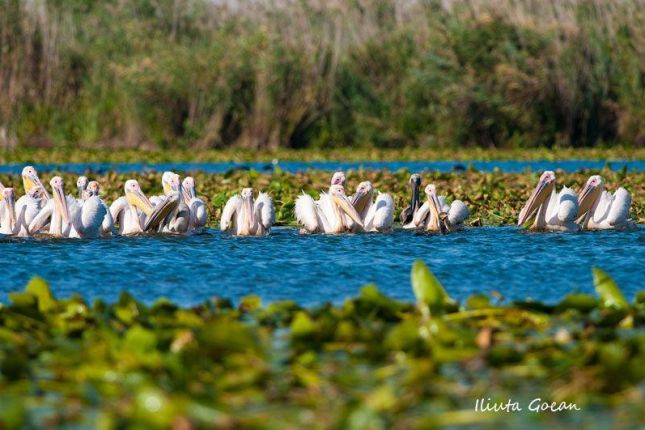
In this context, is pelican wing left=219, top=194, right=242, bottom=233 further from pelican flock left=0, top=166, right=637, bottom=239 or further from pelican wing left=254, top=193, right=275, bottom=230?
pelican wing left=254, top=193, right=275, bottom=230

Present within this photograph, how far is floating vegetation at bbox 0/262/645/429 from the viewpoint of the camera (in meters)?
5.35

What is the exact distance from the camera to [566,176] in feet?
61.2

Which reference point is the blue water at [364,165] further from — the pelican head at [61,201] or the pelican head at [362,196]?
the pelican head at [61,201]

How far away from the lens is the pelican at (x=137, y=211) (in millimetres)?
13570

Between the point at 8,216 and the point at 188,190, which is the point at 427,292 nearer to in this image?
the point at 8,216

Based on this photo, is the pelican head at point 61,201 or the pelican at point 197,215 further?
the pelican at point 197,215

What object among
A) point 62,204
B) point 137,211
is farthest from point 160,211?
point 62,204

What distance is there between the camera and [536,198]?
549 inches

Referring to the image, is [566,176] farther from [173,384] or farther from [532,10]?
[173,384]

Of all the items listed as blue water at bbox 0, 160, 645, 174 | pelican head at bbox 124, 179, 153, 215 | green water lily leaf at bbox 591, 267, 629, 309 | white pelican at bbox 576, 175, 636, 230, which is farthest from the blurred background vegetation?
green water lily leaf at bbox 591, 267, 629, 309

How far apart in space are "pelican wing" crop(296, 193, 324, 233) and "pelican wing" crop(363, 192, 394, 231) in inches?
19.1

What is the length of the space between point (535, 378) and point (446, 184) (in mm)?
12131

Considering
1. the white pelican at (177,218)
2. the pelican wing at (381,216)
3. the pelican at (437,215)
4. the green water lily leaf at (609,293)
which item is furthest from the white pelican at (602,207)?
the green water lily leaf at (609,293)

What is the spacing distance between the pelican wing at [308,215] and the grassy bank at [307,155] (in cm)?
1140
